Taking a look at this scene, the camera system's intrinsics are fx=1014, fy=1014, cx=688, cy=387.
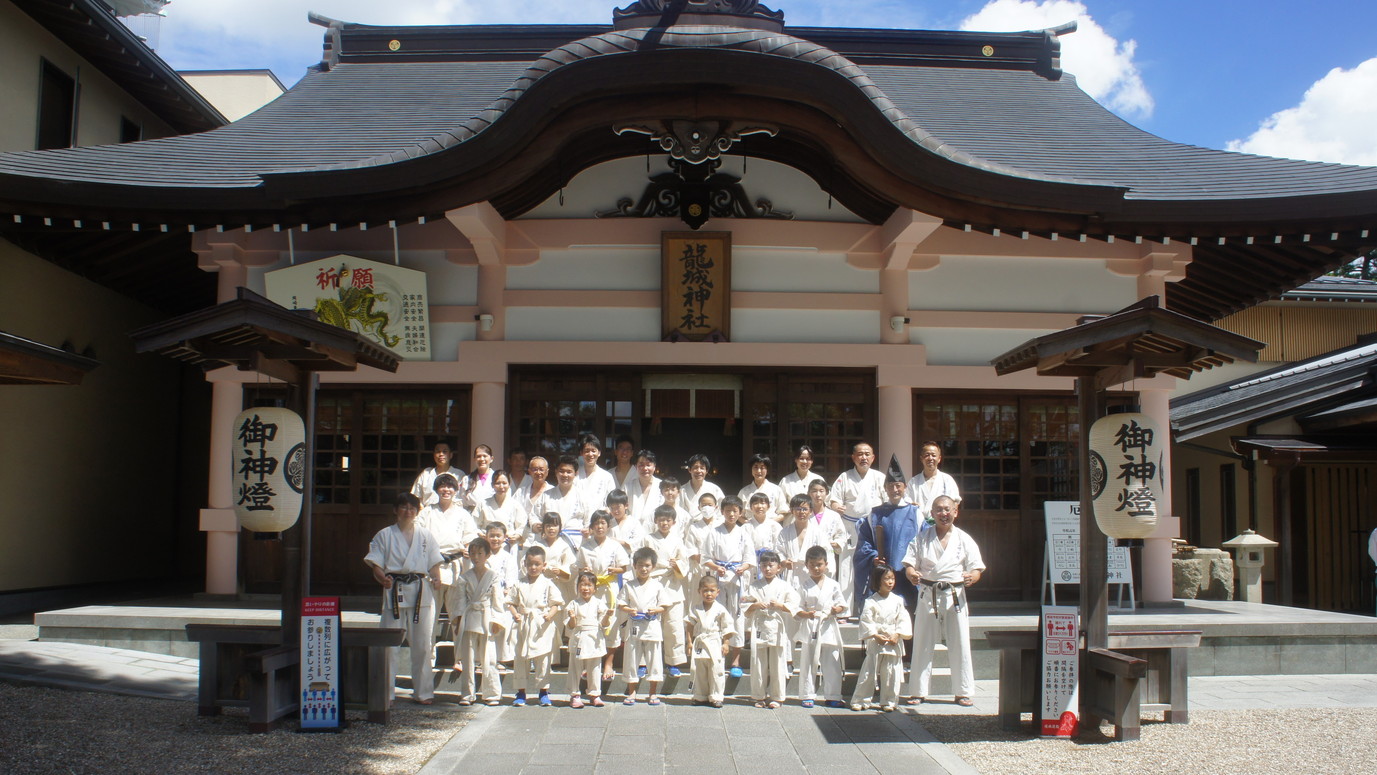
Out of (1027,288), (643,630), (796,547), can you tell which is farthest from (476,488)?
(1027,288)

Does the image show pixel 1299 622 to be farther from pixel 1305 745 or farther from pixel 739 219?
pixel 739 219

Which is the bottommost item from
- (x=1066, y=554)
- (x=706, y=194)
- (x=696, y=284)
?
(x=1066, y=554)

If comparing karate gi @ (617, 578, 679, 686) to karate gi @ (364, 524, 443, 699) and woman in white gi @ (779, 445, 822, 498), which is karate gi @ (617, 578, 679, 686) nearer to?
karate gi @ (364, 524, 443, 699)

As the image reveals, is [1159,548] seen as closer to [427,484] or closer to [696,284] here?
[696,284]

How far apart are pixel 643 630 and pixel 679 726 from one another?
2.96 feet

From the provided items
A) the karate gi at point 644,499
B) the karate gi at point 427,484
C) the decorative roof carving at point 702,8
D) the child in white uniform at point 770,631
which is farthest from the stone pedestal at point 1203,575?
the karate gi at point 427,484

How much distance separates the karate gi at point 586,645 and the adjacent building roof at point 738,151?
3.40 meters

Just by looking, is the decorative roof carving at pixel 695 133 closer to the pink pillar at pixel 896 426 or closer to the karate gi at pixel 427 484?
the pink pillar at pixel 896 426

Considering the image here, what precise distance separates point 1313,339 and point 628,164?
11634 millimetres

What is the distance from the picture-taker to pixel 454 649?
22.8 ft

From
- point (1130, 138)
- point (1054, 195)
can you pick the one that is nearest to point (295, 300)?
point (1054, 195)

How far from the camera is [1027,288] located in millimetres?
9133

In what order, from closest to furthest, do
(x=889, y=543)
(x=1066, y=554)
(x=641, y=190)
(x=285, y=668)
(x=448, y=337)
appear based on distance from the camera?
(x=285, y=668) < (x=889, y=543) < (x=1066, y=554) < (x=448, y=337) < (x=641, y=190)

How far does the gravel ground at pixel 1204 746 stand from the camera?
200 inches
